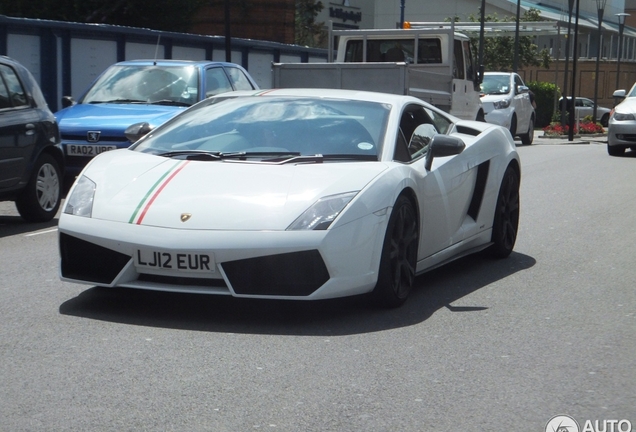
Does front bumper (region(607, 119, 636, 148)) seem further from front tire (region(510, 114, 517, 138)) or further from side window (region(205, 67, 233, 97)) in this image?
side window (region(205, 67, 233, 97))

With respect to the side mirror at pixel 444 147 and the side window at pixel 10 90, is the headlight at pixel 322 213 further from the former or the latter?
the side window at pixel 10 90

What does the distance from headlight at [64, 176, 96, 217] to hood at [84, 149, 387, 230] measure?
0.04m

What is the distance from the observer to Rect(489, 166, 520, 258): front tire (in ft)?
27.2

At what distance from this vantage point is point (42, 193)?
1071 centimetres

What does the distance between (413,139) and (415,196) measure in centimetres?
69

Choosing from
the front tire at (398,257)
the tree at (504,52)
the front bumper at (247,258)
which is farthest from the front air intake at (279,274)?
the tree at (504,52)

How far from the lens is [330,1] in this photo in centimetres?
5775

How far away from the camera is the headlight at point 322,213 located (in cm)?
574

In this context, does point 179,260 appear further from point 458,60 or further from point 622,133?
point 622,133

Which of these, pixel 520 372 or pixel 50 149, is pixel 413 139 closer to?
pixel 520 372

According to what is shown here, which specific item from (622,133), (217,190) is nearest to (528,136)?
(622,133)

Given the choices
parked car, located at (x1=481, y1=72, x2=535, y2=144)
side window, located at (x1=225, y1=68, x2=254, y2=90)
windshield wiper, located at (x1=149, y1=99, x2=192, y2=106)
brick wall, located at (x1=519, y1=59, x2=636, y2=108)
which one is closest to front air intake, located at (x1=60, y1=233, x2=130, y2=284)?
windshield wiper, located at (x1=149, y1=99, x2=192, y2=106)

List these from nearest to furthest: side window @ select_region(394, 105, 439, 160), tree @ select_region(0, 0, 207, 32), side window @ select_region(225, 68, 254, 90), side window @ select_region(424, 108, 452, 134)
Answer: side window @ select_region(394, 105, 439, 160) → side window @ select_region(424, 108, 452, 134) → side window @ select_region(225, 68, 254, 90) → tree @ select_region(0, 0, 207, 32)

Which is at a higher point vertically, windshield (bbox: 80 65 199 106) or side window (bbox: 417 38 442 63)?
side window (bbox: 417 38 442 63)
